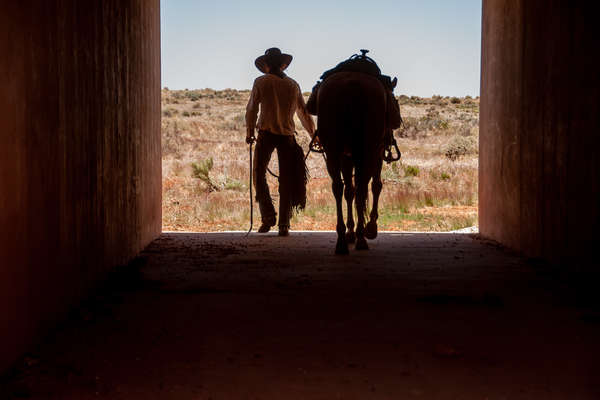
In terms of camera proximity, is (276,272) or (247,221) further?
A: (247,221)

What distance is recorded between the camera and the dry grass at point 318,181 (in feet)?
44.2

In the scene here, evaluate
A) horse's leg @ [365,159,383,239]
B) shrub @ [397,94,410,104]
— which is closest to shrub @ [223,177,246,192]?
horse's leg @ [365,159,383,239]

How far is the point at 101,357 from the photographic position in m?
3.41

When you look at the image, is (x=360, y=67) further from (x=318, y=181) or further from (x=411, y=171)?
(x=411, y=171)

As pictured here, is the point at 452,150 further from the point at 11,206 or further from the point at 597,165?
the point at 11,206

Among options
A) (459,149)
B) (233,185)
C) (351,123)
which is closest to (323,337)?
(351,123)

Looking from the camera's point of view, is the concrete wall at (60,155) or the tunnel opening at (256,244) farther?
the tunnel opening at (256,244)

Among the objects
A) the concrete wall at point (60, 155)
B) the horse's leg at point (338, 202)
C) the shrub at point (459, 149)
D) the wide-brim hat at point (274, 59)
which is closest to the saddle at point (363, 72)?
the horse's leg at point (338, 202)

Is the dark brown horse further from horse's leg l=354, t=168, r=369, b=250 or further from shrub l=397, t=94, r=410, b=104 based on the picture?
shrub l=397, t=94, r=410, b=104

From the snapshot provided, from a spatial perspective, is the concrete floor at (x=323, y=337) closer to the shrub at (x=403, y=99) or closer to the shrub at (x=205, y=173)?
the shrub at (x=205, y=173)

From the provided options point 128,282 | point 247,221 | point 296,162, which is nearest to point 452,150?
point 247,221

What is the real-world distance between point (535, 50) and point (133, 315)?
4466 millimetres

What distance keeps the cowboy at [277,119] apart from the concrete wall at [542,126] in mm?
2511

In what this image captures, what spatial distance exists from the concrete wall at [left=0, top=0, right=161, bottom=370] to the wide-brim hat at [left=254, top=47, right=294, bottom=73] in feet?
10.5
